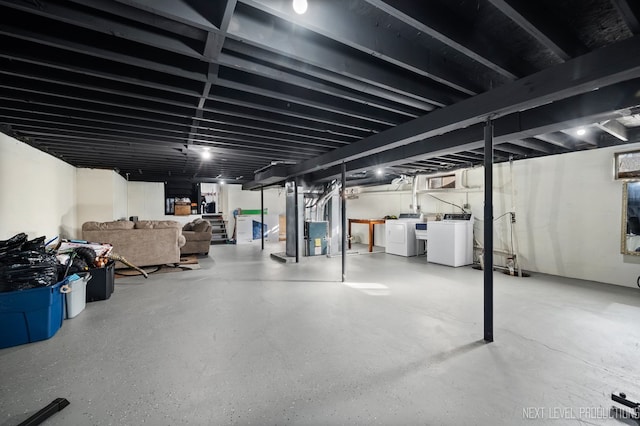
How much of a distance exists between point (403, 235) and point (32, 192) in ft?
24.0

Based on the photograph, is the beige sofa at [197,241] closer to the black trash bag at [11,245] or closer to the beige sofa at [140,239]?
the beige sofa at [140,239]

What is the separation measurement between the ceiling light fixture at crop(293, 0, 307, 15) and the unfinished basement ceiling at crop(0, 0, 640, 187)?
4cm

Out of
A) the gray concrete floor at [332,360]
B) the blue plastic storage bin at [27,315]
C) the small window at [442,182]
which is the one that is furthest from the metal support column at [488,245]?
the small window at [442,182]

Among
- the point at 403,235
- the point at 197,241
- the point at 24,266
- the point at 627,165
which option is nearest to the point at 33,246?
the point at 24,266

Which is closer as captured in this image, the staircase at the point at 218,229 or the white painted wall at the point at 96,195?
the white painted wall at the point at 96,195

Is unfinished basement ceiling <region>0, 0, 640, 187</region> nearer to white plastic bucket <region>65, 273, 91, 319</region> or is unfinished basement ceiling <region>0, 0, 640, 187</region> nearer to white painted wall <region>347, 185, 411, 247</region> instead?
white plastic bucket <region>65, 273, 91, 319</region>

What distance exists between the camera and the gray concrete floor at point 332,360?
1.58m

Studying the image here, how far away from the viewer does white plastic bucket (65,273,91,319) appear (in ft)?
9.58

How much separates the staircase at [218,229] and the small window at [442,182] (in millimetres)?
7317

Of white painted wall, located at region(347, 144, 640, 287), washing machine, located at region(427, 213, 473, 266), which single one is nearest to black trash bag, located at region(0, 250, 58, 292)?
washing machine, located at region(427, 213, 473, 266)

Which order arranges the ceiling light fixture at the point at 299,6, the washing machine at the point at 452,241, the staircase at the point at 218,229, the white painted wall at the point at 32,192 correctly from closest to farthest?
the ceiling light fixture at the point at 299,6 < the white painted wall at the point at 32,192 < the washing machine at the point at 452,241 < the staircase at the point at 218,229

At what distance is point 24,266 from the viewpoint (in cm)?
234

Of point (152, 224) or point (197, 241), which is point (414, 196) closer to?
point (197, 241)

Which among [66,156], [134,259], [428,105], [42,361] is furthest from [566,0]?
[66,156]
